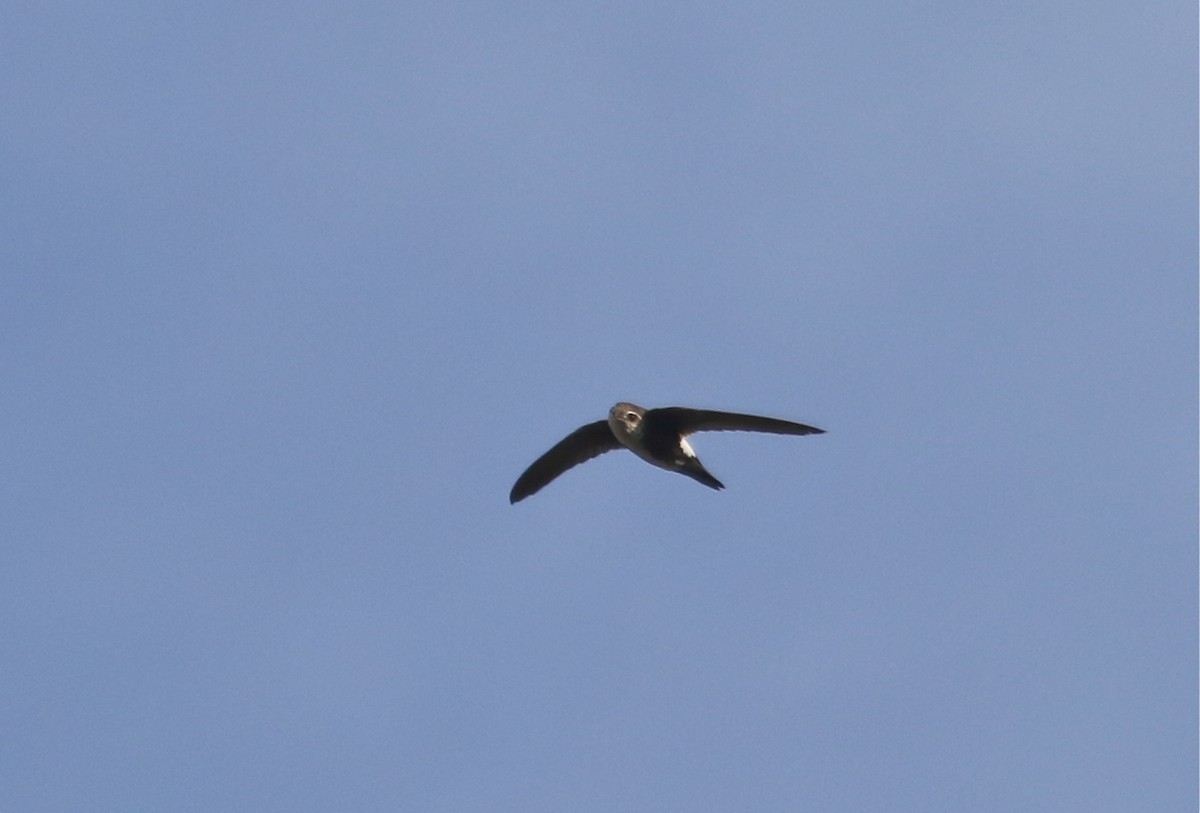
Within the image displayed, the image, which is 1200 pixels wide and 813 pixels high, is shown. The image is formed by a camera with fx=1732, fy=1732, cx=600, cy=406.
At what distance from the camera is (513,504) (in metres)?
20.6

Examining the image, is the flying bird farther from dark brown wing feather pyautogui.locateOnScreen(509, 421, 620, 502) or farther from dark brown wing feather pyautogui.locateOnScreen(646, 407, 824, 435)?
dark brown wing feather pyautogui.locateOnScreen(509, 421, 620, 502)

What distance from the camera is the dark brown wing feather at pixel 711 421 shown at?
18.8 m

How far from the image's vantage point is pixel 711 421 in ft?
62.2

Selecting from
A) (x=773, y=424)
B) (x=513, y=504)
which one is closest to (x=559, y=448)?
(x=513, y=504)

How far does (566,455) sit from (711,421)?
2.30m

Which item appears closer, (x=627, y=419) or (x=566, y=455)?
(x=627, y=419)

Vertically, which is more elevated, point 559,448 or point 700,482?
point 559,448

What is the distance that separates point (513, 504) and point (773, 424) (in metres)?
3.54

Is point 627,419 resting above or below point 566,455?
below

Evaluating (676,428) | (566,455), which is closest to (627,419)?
(676,428)

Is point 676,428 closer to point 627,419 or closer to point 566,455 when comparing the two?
point 627,419

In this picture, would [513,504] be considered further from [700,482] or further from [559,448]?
[700,482]

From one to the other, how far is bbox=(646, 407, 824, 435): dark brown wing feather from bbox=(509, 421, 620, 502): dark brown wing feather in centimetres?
141

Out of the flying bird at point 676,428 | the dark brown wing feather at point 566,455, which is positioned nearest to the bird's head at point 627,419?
the flying bird at point 676,428
